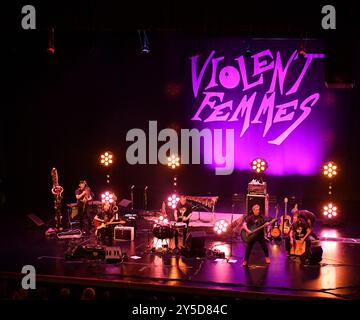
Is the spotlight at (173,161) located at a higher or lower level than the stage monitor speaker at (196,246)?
higher

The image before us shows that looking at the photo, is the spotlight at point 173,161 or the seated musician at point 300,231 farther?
the spotlight at point 173,161

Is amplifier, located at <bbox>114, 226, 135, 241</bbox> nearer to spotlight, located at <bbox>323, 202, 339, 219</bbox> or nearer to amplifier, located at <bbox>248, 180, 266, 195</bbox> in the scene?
amplifier, located at <bbox>248, 180, 266, 195</bbox>

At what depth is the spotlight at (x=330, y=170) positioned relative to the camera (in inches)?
595

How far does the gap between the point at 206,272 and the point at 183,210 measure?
8.24 feet

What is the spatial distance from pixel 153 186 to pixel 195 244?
6427mm

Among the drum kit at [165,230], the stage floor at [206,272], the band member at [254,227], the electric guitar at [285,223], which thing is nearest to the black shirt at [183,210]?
the drum kit at [165,230]

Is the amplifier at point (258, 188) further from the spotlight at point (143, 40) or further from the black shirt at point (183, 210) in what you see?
the spotlight at point (143, 40)

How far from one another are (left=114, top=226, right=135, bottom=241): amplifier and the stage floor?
35 centimetres

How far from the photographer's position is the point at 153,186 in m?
17.7

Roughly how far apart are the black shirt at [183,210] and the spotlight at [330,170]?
184 inches

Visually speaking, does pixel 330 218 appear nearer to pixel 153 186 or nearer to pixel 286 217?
pixel 286 217

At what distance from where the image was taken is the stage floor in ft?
30.6

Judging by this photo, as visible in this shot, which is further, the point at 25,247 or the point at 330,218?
the point at 330,218
